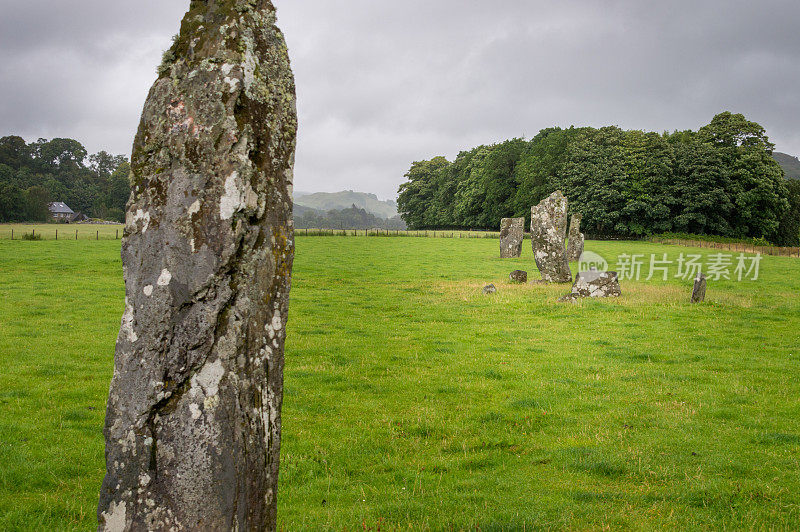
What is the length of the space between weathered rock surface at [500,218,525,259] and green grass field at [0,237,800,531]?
20.4 meters

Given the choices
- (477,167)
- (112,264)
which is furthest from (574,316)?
(477,167)

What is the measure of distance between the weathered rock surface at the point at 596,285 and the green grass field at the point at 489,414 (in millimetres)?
1371

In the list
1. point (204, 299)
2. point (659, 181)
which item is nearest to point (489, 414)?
point (204, 299)

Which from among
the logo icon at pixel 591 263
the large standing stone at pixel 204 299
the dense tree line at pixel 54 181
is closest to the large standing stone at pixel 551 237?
the logo icon at pixel 591 263

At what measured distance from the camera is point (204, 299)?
3678 mm

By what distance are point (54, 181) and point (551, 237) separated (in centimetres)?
12694

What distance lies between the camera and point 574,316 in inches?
708

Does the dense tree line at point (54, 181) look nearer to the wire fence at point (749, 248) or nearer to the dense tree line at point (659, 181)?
the dense tree line at point (659, 181)

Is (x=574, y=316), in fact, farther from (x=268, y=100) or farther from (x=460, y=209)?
(x=460, y=209)

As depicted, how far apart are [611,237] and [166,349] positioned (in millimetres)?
78247

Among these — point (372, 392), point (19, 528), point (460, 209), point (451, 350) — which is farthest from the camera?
point (460, 209)

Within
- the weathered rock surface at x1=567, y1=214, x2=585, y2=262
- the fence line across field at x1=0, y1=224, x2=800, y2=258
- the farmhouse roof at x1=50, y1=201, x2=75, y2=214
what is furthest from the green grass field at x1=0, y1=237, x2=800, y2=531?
the farmhouse roof at x1=50, y1=201, x2=75, y2=214

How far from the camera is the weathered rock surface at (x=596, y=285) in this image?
20.8 meters

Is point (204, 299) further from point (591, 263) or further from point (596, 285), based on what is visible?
point (591, 263)
